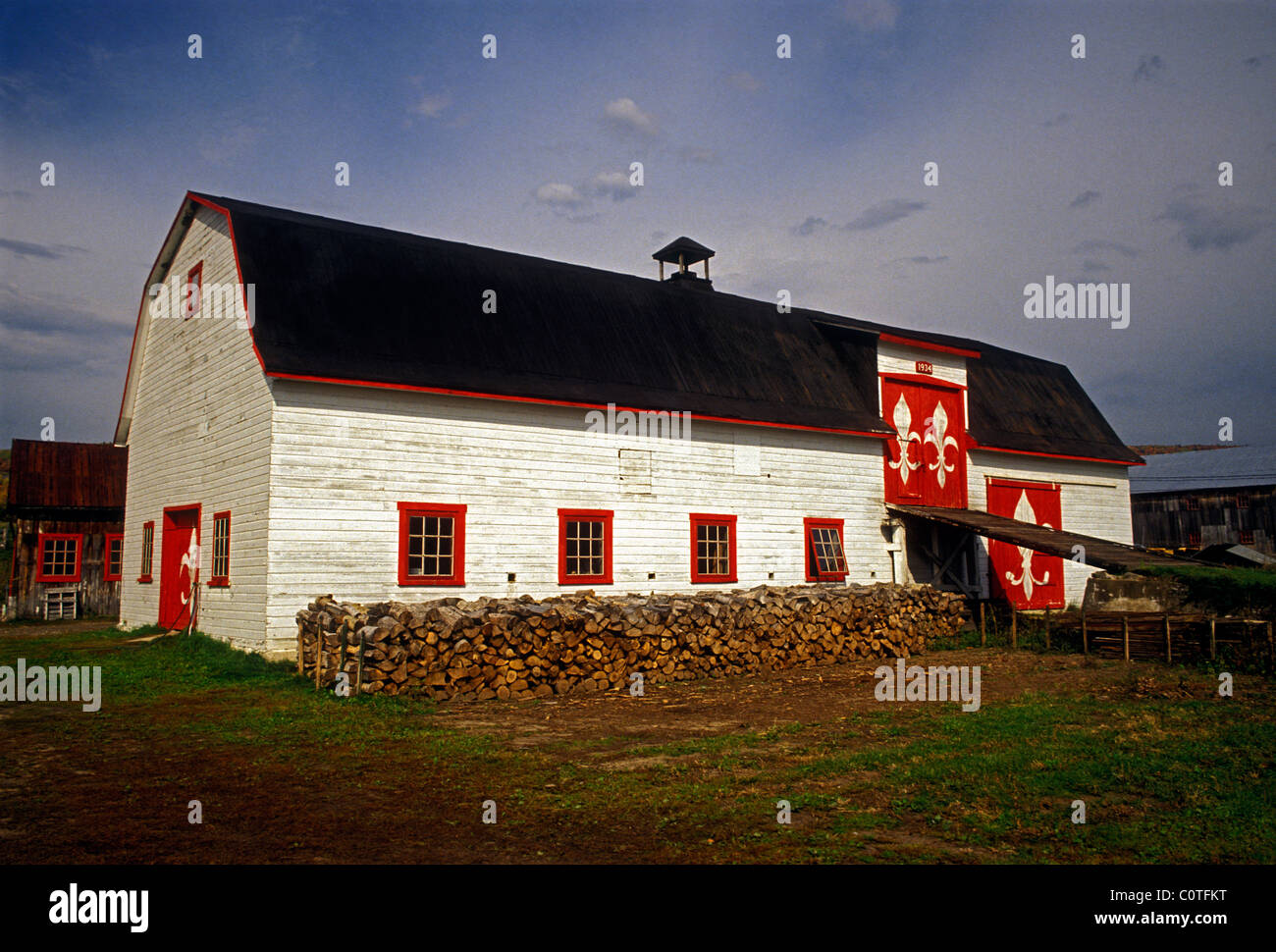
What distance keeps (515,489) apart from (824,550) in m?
7.91

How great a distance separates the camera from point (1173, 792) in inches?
301

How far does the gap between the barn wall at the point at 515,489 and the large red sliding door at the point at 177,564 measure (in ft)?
15.7

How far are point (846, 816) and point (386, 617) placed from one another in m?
7.74

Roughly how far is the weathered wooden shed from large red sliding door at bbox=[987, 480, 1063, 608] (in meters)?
24.4

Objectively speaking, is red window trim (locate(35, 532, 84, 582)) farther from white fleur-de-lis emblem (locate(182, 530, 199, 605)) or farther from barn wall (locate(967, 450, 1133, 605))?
barn wall (locate(967, 450, 1133, 605))

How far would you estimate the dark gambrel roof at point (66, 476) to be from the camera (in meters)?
26.5

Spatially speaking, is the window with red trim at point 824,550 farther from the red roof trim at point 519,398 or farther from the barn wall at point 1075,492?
the barn wall at point 1075,492

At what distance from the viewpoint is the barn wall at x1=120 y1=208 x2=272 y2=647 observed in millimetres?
15273

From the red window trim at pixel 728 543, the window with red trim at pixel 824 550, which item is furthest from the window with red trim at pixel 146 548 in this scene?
the window with red trim at pixel 824 550

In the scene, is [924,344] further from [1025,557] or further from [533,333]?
[533,333]

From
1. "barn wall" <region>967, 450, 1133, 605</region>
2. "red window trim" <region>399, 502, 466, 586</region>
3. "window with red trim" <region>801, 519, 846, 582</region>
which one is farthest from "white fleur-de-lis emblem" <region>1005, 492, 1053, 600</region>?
"red window trim" <region>399, 502, 466, 586</region>
